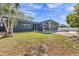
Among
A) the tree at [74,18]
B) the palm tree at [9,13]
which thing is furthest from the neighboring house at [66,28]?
the palm tree at [9,13]

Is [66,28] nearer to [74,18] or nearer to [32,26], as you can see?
[74,18]

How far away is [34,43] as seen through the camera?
87.4 inches

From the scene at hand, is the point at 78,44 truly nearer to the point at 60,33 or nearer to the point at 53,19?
the point at 60,33

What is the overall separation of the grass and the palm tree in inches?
3.9

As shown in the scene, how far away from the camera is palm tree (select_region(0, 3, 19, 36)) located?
2.21 m

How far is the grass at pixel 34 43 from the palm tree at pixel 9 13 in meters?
0.10

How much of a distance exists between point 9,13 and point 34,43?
1.56ft

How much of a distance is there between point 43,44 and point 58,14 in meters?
0.40

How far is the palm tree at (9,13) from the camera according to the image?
2.21 m

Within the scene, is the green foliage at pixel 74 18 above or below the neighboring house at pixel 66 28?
above

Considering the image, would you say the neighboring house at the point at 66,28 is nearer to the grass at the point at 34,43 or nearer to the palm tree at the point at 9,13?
the grass at the point at 34,43

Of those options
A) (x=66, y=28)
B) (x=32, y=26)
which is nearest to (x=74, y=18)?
(x=66, y=28)

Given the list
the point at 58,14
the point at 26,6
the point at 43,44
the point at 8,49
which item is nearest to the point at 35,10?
the point at 26,6

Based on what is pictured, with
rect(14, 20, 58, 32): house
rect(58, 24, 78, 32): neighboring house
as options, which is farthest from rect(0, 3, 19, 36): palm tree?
rect(58, 24, 78, 32): neighboring house
